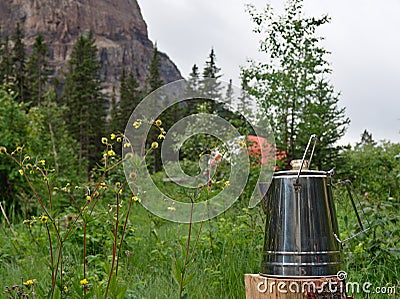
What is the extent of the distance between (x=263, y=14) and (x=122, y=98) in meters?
15.3

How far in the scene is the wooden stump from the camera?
1.69 meters

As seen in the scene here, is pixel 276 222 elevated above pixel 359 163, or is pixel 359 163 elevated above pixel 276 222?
pixel 359 163

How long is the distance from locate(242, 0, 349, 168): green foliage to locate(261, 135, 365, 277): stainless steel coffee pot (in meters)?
4.35

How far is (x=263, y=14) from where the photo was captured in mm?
6512

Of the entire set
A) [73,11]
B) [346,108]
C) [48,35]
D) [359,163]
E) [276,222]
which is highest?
[73,11]

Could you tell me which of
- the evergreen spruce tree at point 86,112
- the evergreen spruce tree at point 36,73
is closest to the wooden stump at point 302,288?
the evergreen spruce tree at point 86,112

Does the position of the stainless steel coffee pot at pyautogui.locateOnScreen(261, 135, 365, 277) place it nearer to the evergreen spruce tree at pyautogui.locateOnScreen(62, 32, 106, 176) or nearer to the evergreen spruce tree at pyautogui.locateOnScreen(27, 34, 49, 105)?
the evergreen spruce tree at pyautogui.locateOnScreen(62, 32, 106, 176)

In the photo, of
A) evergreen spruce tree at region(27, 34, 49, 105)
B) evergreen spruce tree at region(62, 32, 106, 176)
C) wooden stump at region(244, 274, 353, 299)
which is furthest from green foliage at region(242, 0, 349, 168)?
evergreen spruce tree at region(27, 34, 49, 105)

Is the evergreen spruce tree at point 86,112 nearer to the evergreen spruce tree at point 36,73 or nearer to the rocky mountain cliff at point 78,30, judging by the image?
the evergreen spruce tree at point 36,73

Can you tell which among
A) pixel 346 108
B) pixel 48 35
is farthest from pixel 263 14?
pixel 48 35

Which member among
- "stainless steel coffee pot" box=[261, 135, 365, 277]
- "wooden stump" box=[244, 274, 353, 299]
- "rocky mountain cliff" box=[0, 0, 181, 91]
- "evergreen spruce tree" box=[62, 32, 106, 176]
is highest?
"rocky mountain cliff" box=[0, 0, 181, 91]

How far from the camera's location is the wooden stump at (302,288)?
1.69 m

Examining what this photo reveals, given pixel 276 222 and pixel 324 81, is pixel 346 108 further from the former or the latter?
pixel 276 222

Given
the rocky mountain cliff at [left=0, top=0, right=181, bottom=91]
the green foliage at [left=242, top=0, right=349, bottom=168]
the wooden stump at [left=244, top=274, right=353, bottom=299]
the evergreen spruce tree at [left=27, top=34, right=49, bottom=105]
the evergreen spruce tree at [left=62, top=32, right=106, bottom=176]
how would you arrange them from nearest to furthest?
1. the wooden stump at [left=244, top=274, right=353, bottom=299]
2. the green foliage at [left=242, top=0, right=349, bottom=168]
3. the evergreen spruce tree at [left=62, top=32, right=106, bottom=176]
4. the evergreen spruce tree at [left=27, top=34, right=49, bottom=105]
5. the rocky mountain cliff at [left=0, top=0, right=181, bottom=91]
